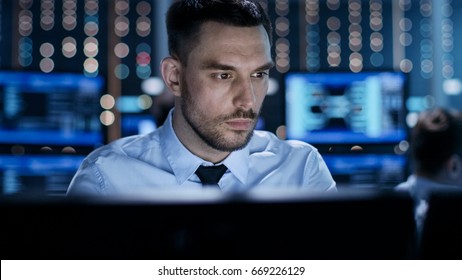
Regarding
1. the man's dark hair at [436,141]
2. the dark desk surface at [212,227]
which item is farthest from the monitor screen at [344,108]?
the dark desk surface at [212,227]

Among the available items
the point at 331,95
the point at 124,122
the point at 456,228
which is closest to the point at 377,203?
the point at 456,228

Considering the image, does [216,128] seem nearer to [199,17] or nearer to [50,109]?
[199,17]

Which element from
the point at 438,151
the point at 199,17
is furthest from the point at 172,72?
the point at 438,151

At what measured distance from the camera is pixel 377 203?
56 centimetres

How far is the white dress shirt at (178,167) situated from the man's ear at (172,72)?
3.4 inches

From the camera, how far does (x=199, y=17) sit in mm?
1634

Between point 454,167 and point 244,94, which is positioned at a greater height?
point 244,94

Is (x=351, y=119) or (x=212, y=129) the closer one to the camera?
(x=212, y=129)

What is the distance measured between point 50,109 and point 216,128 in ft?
5.28

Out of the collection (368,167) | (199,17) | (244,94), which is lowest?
(368,167)

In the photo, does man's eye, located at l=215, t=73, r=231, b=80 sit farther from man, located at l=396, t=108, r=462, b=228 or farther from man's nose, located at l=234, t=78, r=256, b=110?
man, located at l=396, t=108, r=462, b=228

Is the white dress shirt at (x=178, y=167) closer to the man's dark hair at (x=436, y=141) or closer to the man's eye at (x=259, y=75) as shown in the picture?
the man's eye at (x=259, y=75)

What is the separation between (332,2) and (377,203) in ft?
30.4

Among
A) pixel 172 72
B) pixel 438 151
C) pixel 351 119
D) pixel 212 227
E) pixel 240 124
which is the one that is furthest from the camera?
pixel 351 119
